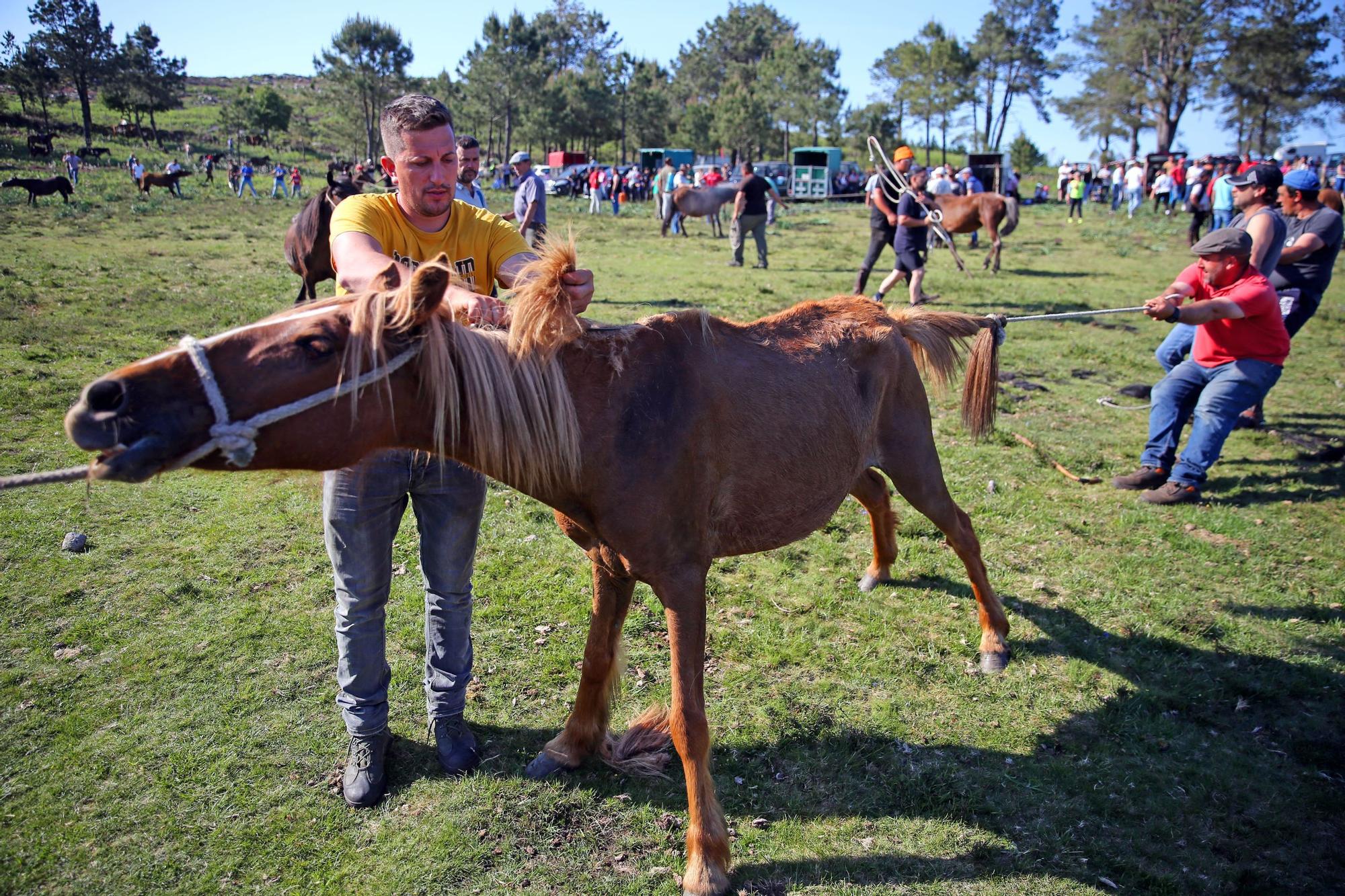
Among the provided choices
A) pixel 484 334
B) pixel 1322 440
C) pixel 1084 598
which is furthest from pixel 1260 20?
pixel 484 334

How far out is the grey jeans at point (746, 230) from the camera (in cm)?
1691

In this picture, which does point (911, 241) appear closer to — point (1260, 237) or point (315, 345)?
point (1260, 237)

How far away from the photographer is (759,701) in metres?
3.84

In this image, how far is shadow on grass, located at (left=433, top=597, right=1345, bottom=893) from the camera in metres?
2.94

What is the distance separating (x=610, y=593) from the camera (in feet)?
11.0

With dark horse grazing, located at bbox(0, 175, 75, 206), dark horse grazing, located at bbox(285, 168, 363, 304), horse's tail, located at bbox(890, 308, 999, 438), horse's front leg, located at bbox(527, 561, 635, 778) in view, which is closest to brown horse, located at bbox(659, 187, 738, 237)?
dark horse grazing, located at bbox(285, 168, 363, 304)

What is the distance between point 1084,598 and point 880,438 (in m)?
Result: 2.17

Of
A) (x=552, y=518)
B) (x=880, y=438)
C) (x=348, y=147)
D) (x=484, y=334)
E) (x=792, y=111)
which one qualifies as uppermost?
(x=792, y=111)

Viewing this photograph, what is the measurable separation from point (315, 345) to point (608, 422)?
0.99 m

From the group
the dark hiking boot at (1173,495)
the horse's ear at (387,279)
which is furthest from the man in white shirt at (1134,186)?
the horse's ear at (387,279)

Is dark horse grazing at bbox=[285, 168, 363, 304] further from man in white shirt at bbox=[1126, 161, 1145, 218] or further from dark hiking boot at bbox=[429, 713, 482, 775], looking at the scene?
man in white shirt at bbox=[1126, 161, 1145, 218]

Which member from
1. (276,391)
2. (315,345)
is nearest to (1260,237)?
(315,345)

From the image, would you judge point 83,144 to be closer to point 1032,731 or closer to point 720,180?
point 720,180

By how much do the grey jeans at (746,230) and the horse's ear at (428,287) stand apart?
1555 centimetres
